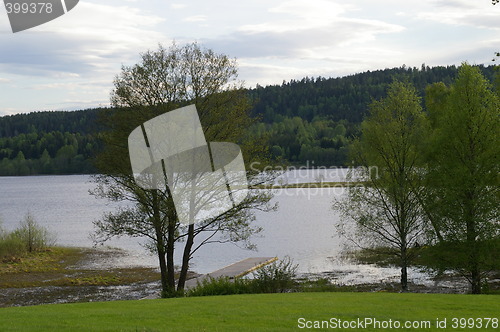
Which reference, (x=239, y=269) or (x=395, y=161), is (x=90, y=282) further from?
(x=395, y=161)

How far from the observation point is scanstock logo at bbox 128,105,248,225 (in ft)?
72.0

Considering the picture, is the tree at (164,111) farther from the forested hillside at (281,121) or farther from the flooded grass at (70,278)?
the forested hillside at (281,121)

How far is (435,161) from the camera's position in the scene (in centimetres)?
2611

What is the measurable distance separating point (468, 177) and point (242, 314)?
53.2 ft

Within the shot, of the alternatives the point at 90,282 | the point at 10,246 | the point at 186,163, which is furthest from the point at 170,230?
the point at 10,246

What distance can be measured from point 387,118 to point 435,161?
3396 mm

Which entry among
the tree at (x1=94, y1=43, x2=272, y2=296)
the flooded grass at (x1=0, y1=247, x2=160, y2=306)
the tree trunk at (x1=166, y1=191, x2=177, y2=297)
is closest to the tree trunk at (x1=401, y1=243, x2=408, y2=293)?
the tree at (x1=94, y1=43, x2=272, y2=296)

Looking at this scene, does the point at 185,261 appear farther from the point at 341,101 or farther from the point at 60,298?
the point at 341,101

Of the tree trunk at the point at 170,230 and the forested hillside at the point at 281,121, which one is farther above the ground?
the forested hillside at the point at 281,121

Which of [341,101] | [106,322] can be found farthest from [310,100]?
[106,322]

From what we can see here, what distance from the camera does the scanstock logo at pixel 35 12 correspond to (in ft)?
24.8

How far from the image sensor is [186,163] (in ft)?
73.7

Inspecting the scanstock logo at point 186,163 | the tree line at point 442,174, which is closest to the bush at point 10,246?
the scanstock logo at point 186,163

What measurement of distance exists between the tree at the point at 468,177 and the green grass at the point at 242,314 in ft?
34.1
